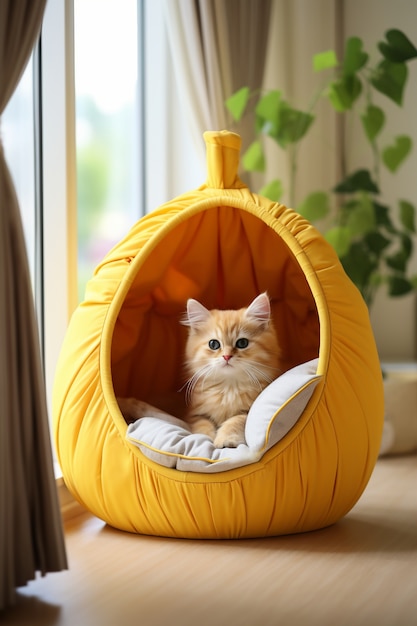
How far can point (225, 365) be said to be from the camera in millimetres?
2342

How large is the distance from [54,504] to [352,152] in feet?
10.5

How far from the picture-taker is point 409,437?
130 inches

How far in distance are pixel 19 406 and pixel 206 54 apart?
195 cm

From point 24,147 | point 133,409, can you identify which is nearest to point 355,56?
point 24,147

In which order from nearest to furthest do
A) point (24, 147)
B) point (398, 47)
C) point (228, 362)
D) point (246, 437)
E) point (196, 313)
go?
point (246, 437), point (228, 362), point (196, 313), point (24, 147), point (398, 47)

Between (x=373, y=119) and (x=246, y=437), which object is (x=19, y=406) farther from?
(x=373, y=119)

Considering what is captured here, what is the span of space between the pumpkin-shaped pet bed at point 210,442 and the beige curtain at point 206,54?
2.40 ft

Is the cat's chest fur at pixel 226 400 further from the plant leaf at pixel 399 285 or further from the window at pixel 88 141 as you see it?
the plant leaf at pixel 399 285

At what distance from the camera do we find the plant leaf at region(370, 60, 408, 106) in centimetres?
333

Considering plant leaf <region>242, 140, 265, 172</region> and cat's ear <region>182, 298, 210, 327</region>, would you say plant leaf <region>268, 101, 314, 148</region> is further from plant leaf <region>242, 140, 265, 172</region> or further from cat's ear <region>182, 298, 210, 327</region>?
cat's ear <region>182, 298, 210, 327</region>

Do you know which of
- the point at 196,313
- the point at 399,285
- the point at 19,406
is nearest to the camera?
Result: the point at 19,406

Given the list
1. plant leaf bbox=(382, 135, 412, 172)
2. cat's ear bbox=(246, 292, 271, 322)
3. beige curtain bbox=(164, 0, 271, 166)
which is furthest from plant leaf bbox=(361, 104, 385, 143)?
cat's ear bbox=(246, 292, 271, 322)

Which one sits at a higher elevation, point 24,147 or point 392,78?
point 392,78

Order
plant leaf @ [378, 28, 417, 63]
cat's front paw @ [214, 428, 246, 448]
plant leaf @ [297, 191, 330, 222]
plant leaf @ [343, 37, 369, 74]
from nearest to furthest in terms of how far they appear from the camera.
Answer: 1. cat's front paw @ [214, 428, 246, 448]
2. plant leaf @ [378, 28, 417, 63]
3. plant leaf @ [343, 37, 369, 74]
4. plant leaf @ [297, 191, 330, 222]
